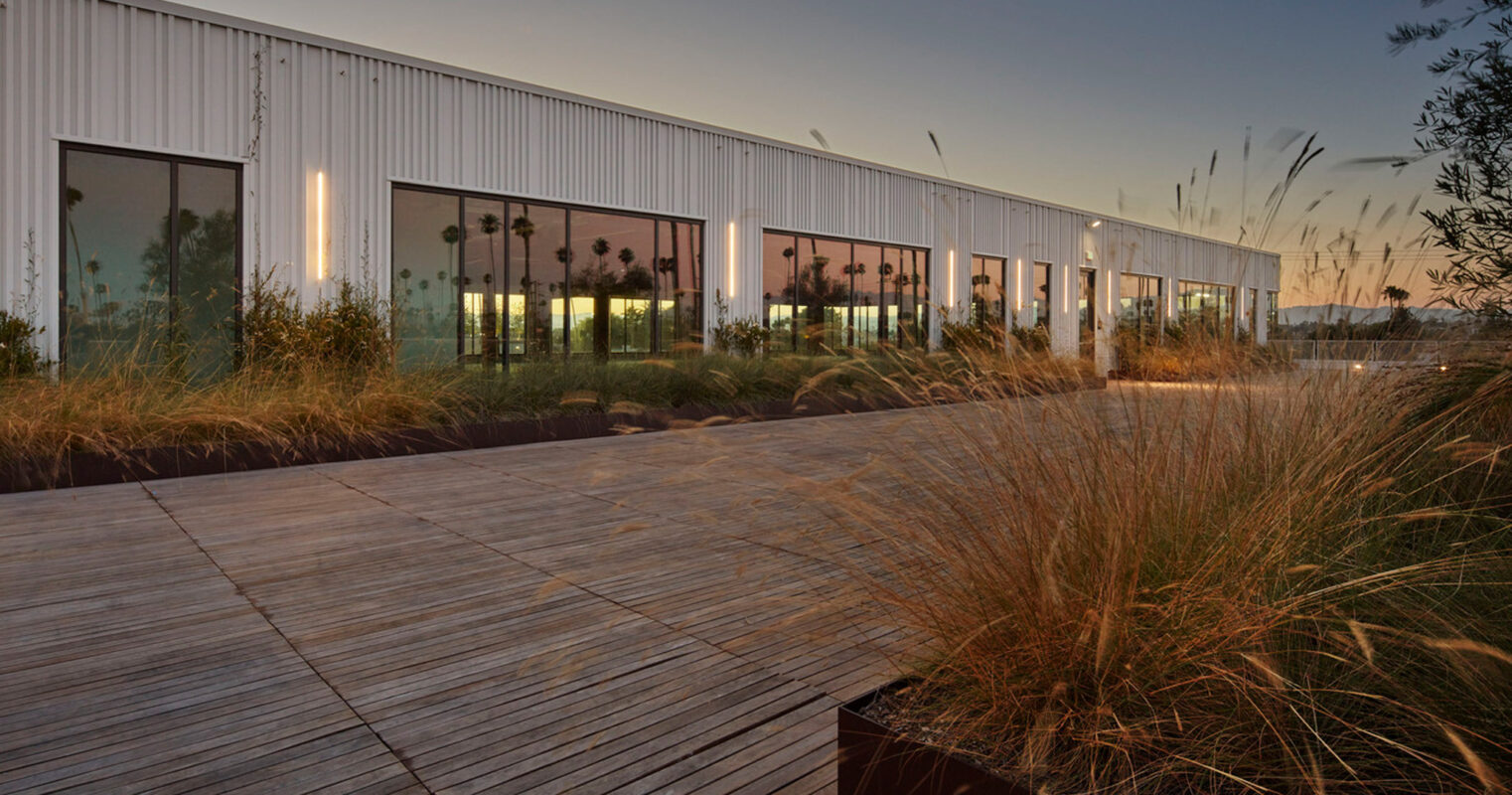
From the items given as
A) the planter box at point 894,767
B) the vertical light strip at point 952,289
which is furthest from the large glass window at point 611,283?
the planter box at point 894,767

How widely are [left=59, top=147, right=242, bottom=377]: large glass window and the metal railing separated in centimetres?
792

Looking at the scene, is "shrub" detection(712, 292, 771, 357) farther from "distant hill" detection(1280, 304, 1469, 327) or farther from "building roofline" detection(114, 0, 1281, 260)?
"distant hill" detection(1280, 304, 1469, 327)

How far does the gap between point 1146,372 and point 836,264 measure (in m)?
12.4

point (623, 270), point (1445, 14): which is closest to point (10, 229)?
point (623, 270)

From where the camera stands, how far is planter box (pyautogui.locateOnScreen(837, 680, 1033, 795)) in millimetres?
1322

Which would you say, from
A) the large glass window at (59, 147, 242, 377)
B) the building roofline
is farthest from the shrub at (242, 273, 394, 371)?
the building roofline

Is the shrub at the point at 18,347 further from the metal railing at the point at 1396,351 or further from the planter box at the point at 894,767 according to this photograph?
the metal railing at the point at 1396,351

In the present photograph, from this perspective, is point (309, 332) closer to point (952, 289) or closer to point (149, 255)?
point (149, 255)

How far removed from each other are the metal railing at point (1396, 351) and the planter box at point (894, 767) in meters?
1.80

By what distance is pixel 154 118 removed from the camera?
776cm

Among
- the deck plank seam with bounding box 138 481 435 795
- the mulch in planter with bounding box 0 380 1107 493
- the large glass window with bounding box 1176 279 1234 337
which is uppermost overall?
the large glass window with bounding box 1176 279 1234 337

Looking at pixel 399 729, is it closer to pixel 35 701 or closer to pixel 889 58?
pixel 35 701

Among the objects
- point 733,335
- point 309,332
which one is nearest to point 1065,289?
point 733,335

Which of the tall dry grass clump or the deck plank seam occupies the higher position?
the tall dry grass clump
